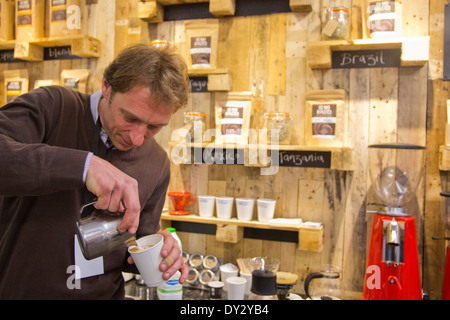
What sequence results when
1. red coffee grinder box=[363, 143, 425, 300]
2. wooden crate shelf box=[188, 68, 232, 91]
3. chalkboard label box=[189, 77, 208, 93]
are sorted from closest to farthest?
1. red coffee grinder box=[363, 143, 425, 300]
2. wooden crate shelf box=[188, 68, 232, 91]
3. chalkboard label box=[189, 77, 208, 93]

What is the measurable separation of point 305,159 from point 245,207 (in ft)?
1.41

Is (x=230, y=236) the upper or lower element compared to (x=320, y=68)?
lower

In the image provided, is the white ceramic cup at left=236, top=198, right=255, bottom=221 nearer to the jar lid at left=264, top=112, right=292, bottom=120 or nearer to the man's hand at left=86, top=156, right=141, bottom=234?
the jar lid at left=264, top=112, right=292, bottom=120

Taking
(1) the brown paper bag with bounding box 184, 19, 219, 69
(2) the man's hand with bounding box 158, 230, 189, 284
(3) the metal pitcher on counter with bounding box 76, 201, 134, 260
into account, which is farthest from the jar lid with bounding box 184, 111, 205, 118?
(3) the metal pitcher on counter with bounding box 76, 201, 134, 260

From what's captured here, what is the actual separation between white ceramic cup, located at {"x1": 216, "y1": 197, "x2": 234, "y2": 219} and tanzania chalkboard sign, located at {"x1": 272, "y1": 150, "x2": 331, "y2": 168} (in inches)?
14.2

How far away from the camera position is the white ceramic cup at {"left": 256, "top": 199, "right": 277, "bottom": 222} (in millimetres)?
2266

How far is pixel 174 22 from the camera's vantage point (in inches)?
102

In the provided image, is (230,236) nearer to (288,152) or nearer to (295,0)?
(288,152)

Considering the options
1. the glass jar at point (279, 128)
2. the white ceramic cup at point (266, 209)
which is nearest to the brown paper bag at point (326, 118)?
the glass jar at point (279, 128)

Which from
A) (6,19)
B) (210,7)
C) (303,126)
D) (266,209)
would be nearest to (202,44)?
(210,7)

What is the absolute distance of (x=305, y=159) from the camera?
2.32 metres

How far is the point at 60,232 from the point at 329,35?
5.24 feet

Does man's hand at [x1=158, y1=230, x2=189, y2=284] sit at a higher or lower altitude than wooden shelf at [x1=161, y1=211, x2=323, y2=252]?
higher
